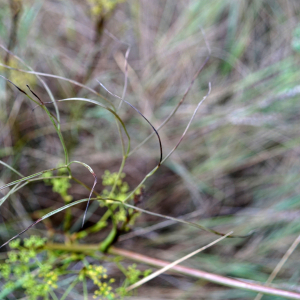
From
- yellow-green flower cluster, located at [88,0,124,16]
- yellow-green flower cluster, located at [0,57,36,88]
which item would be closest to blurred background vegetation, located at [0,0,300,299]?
yellow-green flower cluster, located at [0,57,36,88]

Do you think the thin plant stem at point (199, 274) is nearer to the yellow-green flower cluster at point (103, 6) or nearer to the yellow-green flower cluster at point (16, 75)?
the yellow-green flower cluster at point (16, 75)

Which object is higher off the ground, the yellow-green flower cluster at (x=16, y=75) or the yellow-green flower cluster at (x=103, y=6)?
the yellow-green flower cluster at (x=103, y=6)

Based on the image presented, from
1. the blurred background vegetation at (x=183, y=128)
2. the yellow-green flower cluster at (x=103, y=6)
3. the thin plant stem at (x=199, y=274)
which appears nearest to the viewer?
the thin plant stem at (x=199, y=274)

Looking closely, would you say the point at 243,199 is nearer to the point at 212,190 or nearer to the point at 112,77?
the point at 212,190

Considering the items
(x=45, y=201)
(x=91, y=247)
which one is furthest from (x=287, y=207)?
(x=45, y=201)

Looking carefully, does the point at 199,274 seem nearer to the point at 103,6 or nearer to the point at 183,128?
the point at 183,128

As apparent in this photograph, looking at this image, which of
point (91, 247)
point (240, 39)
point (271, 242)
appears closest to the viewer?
point (91, 247)

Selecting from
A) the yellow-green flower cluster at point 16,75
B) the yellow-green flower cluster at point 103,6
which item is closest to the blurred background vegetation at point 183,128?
the yellow-green flower cluster at point 16,75

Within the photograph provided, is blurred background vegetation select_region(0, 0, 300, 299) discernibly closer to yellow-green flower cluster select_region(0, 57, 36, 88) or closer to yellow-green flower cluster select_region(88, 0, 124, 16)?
yellow-green flower cluster select_region(0, 57, 36, 88)

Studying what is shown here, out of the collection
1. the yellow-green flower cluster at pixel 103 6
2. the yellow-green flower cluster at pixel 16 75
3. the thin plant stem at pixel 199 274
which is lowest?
the thin plant stem at pixel 199 274
